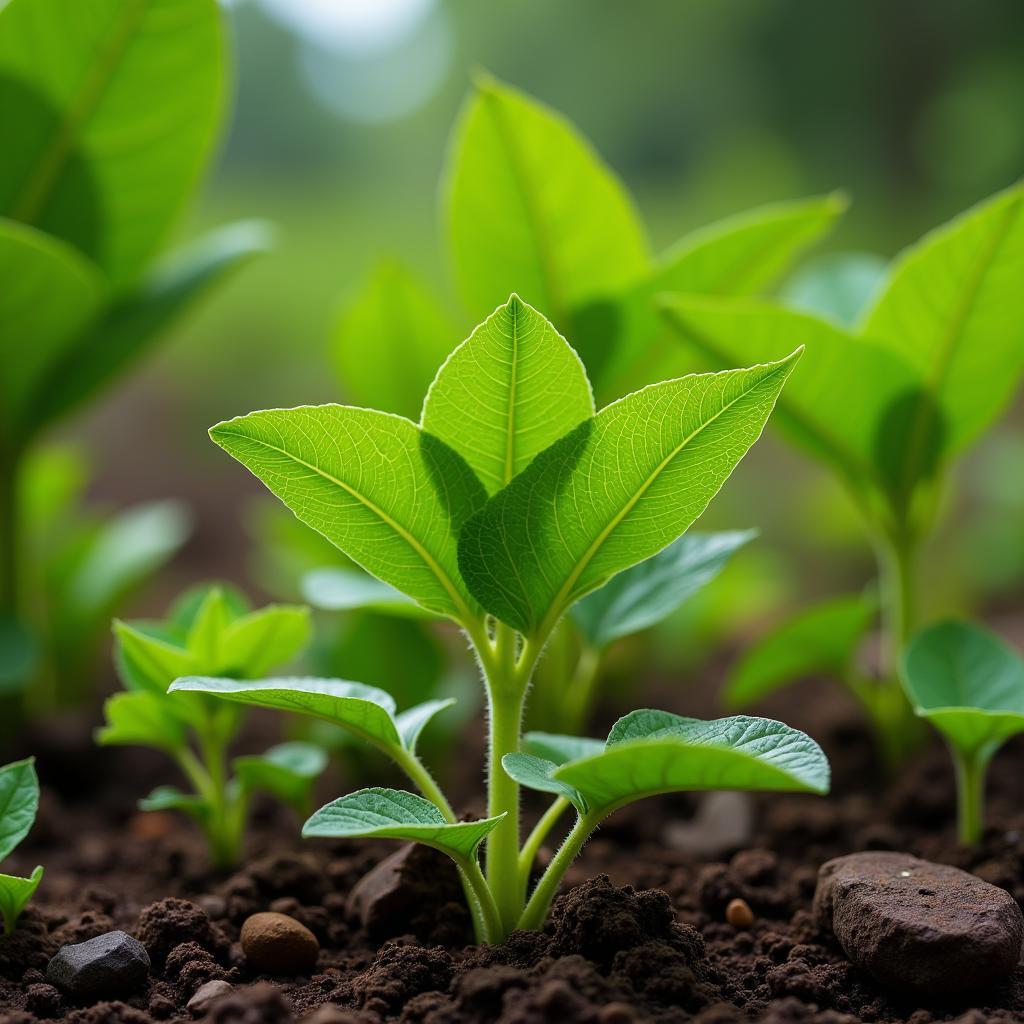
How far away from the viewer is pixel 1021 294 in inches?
36.4

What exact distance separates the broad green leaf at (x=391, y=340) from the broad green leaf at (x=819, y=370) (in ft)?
1.17

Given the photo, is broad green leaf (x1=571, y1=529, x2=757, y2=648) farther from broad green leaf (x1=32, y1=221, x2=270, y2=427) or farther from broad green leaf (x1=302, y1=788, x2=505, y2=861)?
broad green leaf (x1=32, y1=221, x2=270, y2=427)

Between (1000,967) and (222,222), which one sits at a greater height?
(222,222)

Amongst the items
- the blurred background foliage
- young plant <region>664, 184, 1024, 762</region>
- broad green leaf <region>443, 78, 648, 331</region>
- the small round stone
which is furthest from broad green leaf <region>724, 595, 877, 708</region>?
the blurred background foliage

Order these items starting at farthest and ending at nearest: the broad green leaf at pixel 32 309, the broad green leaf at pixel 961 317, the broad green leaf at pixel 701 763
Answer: the broad green leaf at pixel 32 309 < the broad green leaf at pixel 961 317 < the broad green leaf at pixel 701 763

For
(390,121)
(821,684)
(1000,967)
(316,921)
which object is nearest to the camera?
(1000,967)

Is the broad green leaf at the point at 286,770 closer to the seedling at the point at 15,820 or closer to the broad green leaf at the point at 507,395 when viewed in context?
the seedling at the point at 15,820

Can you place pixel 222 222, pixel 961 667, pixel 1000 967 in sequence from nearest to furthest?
pixel 1000 967
pixel 961 667
pixel 222 222

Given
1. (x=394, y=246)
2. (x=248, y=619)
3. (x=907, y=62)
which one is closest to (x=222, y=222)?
(x=394, y=246)

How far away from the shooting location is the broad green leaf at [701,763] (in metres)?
0.51

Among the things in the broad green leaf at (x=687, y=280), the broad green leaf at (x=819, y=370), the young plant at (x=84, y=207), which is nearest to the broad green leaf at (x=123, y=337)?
the young plant at (x=84, y=207)

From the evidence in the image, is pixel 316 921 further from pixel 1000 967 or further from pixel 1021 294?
pixel 1021 294

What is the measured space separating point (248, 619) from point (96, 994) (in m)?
0.27

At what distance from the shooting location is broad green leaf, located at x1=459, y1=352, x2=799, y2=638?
0.58m
